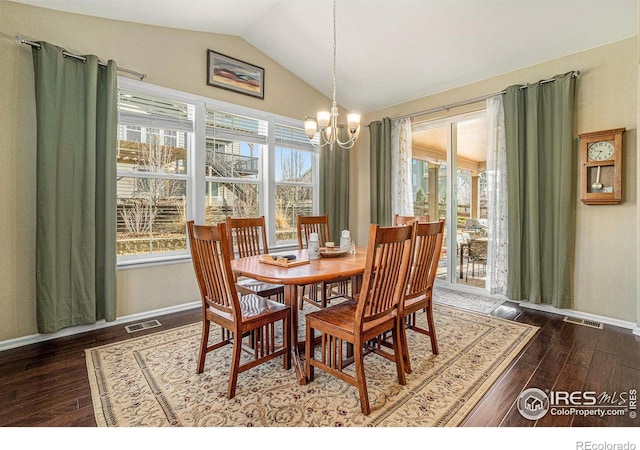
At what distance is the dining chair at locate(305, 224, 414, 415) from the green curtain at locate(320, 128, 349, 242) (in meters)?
2.75

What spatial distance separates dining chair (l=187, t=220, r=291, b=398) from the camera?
6.17 ft

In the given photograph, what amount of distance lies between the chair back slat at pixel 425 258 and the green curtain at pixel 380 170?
2471 millimetres

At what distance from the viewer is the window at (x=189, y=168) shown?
3285mm

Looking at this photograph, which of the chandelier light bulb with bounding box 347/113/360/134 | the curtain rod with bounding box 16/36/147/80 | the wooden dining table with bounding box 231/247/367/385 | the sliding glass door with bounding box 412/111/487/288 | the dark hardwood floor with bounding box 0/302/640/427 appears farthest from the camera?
the sliding glass door with bounding box 412/111/487/288

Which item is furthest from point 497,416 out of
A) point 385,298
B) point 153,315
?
point 153,315

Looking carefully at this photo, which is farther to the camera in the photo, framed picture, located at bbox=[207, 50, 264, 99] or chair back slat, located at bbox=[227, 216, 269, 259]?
framed picture, located at bbox=[207, 50, 264, 99]

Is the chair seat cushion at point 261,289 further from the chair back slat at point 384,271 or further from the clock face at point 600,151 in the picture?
the clock face at point 600,151

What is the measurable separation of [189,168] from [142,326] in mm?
1747

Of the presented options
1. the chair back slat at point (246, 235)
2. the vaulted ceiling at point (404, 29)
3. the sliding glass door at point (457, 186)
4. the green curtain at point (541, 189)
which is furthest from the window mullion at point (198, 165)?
the green curtain at point (541, 189)

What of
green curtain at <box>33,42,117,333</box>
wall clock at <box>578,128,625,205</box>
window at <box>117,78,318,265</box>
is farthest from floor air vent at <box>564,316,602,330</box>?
green curtain at <box>33,42,117,333</box>

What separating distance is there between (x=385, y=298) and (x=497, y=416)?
855 mm

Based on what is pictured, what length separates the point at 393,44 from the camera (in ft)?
11.8

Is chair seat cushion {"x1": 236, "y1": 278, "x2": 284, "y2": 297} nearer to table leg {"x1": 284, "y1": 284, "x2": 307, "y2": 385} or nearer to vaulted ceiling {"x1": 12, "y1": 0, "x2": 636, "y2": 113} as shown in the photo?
table leg {"x1": 284, "y1": 284, "x2": 307, "y2": 385}
